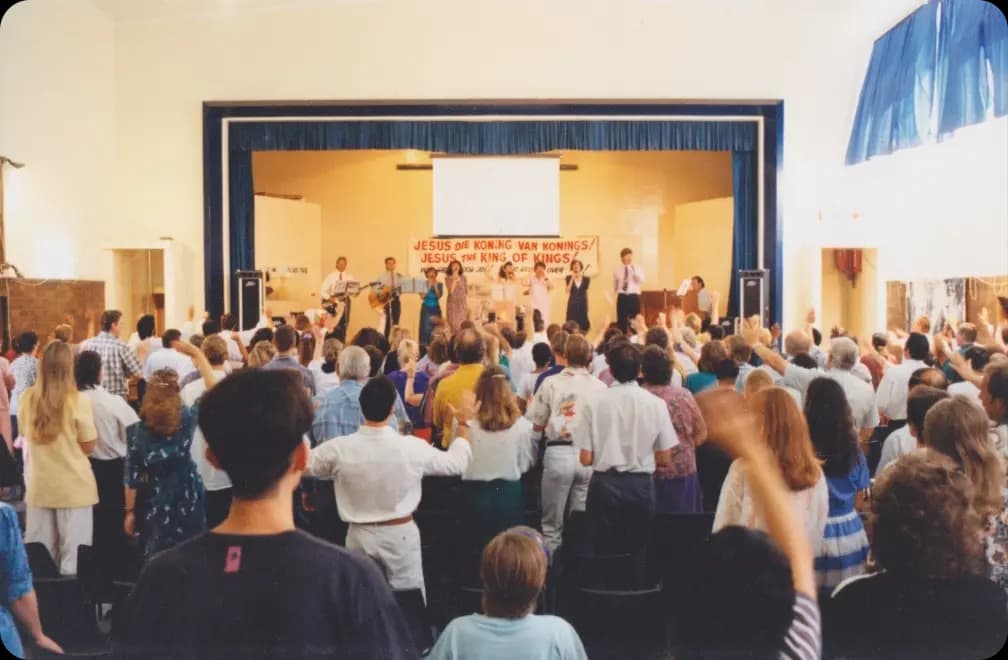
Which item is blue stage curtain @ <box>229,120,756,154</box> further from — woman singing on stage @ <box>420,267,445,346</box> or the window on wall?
woman singing on stage @ <box>420,267,445,346</box>

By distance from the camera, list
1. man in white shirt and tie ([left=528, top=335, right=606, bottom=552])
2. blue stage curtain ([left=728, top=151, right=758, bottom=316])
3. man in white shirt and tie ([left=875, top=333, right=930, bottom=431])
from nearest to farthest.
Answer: man in white shirt and tie ([left=528, top=335, right=606, bottom=552]) → man in white shirt and tie ([left=875, top=333, right=930, bottom=431]) → blue stage curtain ([left=728, top=151, right=758, bottom=316])

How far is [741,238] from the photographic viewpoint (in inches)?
503

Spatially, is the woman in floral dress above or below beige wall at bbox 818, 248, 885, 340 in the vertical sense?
below

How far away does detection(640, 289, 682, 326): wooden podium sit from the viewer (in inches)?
571

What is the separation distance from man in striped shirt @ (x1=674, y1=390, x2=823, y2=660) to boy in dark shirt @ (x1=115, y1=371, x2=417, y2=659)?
49 cm

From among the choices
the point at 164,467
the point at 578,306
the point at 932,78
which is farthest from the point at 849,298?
the point at 164,467

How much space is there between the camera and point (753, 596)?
55.6 inches

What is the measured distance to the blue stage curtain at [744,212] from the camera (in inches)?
500

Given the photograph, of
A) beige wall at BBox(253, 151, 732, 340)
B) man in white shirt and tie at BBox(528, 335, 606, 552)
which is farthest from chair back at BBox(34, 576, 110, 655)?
beige wall at BBox(253, 151, 732, 340)

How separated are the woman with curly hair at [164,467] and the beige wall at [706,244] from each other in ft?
36.6

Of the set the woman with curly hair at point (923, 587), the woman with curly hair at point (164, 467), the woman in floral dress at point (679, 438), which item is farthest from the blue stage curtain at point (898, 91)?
the woman with curly hair at point (923, 587)

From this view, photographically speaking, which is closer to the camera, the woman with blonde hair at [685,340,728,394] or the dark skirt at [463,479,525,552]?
the dark skirt at [463,479,525,552]

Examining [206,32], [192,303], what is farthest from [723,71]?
[192,303]

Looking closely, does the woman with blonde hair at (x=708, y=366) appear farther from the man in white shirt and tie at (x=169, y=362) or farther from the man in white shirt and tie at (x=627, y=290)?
the man in white shirt and tie at (x=627, y=290)
